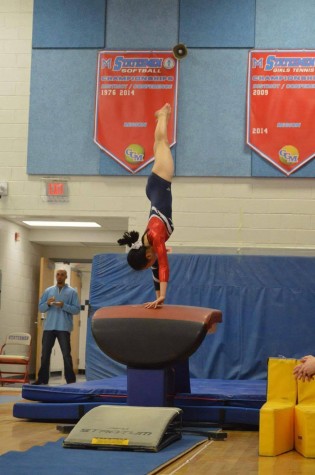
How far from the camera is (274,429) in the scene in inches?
203

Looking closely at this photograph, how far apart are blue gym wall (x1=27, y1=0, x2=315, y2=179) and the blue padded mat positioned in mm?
4493

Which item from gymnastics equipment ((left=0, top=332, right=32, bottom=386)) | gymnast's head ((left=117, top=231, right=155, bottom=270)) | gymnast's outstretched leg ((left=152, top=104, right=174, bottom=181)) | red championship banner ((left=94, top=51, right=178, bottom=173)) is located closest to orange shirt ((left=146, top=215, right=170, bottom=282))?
gymnast's head ((left=117, top=231, right=155, bottom=270))

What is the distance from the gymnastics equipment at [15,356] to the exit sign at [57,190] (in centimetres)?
251

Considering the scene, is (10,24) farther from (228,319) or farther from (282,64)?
(228,319)

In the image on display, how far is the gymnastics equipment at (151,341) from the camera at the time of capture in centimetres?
588

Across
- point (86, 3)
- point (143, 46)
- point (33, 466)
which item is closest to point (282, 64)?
point (143, 46)

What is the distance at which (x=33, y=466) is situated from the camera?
4156mm

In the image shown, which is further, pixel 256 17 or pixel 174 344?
pixel 256 17

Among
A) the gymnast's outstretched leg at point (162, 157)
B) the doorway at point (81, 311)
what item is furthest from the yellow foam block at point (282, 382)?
the doorway at point (81, 311)

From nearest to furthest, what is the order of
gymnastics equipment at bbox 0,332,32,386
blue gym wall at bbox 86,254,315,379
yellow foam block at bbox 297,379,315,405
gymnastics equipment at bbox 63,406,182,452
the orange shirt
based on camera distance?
gymnastics equipment at bbox 63,406,182,452 → yellow foam block at bbox 297,379,315,405 → the orange shirt → blue gym wall at bbox 86,254,315,379 → gymnastics equipment at bbox 0,332,32,386

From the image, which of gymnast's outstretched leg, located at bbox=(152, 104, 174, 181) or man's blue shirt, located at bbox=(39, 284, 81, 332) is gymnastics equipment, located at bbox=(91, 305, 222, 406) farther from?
man's blue shirt, located at bbox=(39, 284, 81, 332)

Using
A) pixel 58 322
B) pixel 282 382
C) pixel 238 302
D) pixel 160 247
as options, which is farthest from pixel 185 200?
pixel 282 382

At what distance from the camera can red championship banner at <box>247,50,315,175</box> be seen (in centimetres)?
1055

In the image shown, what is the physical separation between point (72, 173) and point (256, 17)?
138 inches
